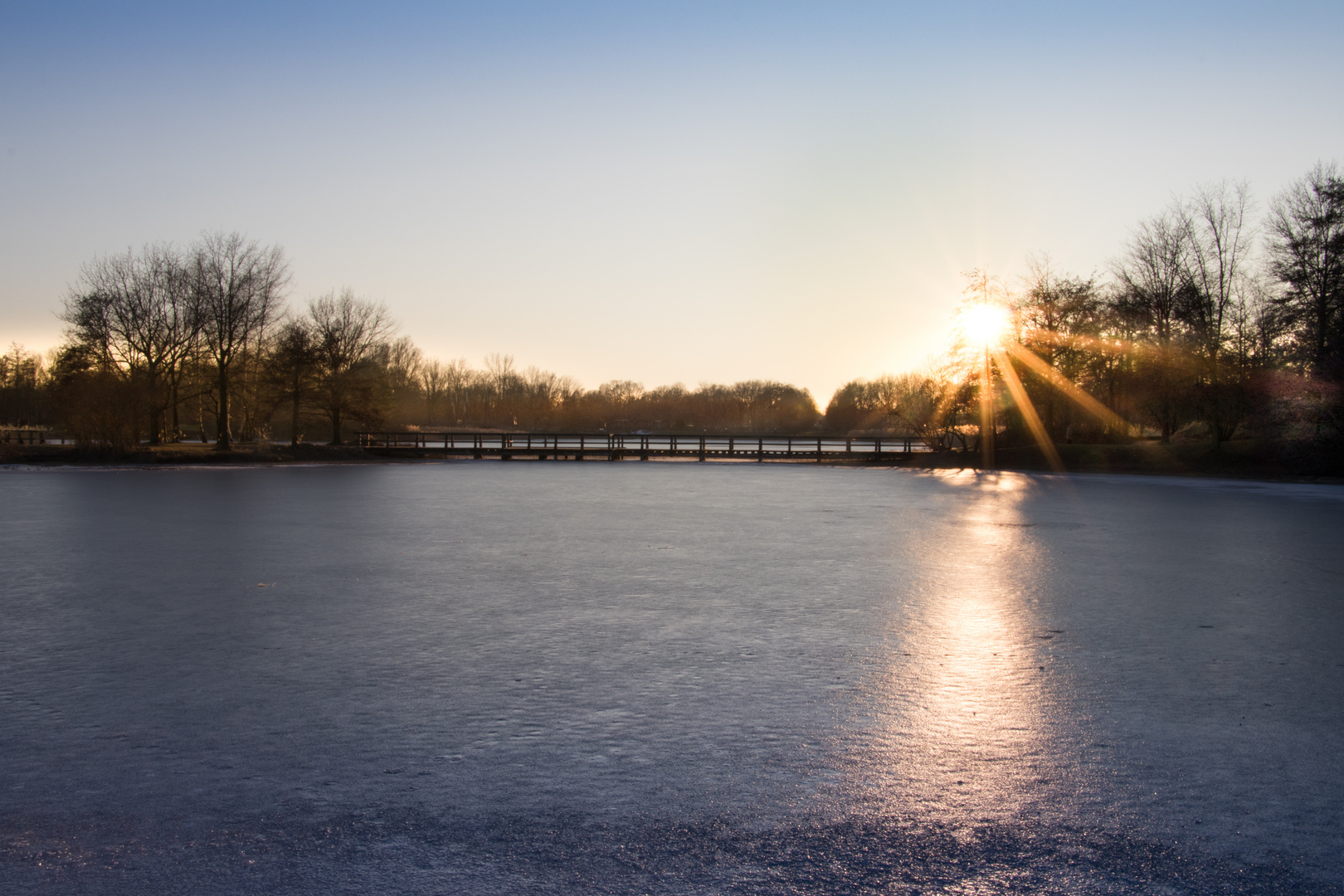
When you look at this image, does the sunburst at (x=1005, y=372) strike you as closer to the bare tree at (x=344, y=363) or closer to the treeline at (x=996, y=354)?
the treeline at (x=996, y=354)

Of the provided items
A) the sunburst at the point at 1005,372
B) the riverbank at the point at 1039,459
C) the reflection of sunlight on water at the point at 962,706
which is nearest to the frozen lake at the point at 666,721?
the reflection of sunlight on water at the point at 962,706

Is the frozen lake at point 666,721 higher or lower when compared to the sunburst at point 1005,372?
lower

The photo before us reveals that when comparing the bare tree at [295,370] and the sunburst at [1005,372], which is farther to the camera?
the bare tree at [295,370]

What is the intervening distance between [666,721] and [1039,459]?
3990 centimetres

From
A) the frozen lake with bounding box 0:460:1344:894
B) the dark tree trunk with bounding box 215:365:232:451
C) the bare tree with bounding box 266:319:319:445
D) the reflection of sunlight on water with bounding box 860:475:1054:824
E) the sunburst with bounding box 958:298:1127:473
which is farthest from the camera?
the bare tree with bounding box 266:319:319:445

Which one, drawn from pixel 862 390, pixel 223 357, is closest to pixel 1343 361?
pixel 223 357

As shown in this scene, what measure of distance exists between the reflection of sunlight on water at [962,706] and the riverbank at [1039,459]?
27.1 metres

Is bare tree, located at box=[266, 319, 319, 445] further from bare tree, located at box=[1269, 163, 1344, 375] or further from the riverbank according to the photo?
bare tree, located at box=[1269, 163, 1344, 375]

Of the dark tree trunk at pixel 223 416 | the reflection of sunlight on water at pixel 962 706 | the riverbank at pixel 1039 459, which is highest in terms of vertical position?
the dark tree trunk at pixel 223 416

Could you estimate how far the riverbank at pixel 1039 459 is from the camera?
32.4 m

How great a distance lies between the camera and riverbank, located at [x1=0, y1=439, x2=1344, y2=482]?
32.4 metres

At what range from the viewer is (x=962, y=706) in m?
5.48

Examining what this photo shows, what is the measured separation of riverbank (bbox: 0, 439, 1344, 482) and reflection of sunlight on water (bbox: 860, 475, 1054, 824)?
89.0 feet

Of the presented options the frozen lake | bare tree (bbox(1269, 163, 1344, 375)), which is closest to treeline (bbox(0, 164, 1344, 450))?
bare tree (bbox(1269, 163, 1344, 375))
